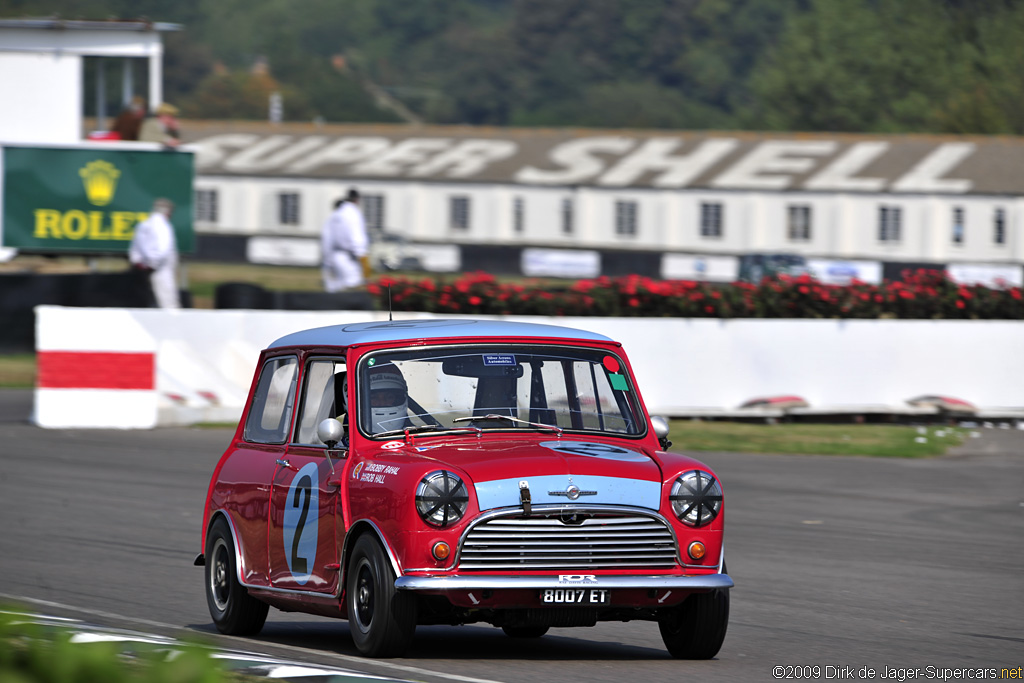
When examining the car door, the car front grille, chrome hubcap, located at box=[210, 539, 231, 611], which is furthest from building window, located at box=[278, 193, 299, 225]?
the car front grille

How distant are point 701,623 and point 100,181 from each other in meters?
20.7

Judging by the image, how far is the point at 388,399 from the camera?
7402 mm

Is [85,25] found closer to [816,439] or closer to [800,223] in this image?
[816,439]

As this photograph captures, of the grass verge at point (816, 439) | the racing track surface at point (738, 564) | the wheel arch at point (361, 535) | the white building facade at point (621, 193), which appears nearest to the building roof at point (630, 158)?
the white building facade at point (621, 193)

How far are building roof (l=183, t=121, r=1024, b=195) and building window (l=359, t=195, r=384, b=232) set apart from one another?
1.05 m

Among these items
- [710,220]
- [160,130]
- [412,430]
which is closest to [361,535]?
[412,430]

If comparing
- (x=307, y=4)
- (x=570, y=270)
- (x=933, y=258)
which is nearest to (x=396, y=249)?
(x=570, y=270)

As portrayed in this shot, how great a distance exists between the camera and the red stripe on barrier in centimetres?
1688

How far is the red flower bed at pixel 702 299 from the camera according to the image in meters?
19.9

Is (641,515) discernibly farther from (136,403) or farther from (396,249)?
(396,249)

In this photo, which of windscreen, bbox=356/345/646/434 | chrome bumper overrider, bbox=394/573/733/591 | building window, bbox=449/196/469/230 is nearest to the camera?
chrome bumper overrider, bbox=394/573/733/591

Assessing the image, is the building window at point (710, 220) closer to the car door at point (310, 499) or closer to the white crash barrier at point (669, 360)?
the white crash barrier at point (669, 360)

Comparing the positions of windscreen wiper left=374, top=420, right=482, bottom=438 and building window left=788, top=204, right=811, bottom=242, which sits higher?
building window left=788, top=204, right=811, bottom=242

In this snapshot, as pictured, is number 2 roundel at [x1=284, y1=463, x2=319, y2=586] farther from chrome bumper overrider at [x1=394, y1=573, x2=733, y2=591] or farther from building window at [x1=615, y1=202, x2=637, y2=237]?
building window at [x1=615, y1=202, x2=637, y2=237]
